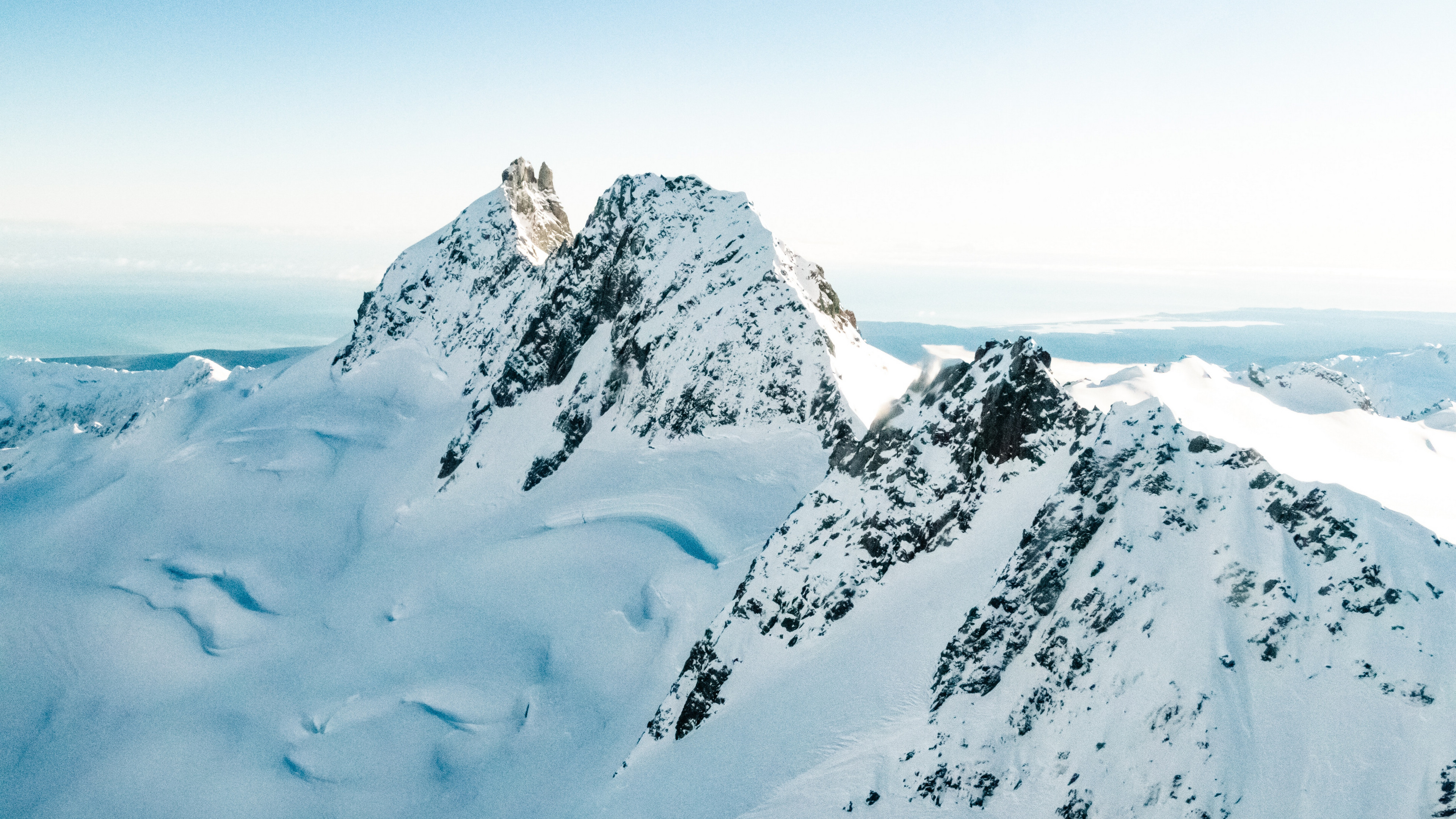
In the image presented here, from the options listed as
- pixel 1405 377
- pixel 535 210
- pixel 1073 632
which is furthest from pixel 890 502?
pixel 1405 377

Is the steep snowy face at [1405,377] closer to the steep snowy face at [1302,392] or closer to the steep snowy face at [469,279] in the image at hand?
the steep snowy face at [1302,392]

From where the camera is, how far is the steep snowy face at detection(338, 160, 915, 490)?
60.7m

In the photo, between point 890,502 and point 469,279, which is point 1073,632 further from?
point 469,279

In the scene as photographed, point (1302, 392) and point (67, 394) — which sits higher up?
point (1302, 392)

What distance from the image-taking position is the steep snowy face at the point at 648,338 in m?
60.7

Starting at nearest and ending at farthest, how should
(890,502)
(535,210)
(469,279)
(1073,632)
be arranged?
1. (1073,632)
2. (890,502)
3. (469,279)
4. (535,210)

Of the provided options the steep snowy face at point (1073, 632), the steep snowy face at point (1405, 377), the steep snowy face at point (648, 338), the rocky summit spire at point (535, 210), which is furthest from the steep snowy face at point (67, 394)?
the steep snowy face at point (1405, 377)

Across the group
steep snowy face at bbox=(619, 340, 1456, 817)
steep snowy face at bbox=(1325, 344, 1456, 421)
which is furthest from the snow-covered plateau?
steep snowy face at bbox=(1325, 344, 1456, 421)

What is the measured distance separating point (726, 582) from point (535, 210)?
74.9m

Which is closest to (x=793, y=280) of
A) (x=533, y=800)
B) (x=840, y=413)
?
(x=840, y=413)

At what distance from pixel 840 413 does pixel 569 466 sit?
24959 mm

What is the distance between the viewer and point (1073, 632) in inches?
1037

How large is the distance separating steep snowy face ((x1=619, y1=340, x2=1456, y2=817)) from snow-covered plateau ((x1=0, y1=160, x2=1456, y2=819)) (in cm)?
11

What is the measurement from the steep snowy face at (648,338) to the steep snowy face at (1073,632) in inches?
767
